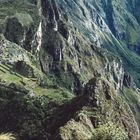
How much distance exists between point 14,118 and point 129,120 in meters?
30.2

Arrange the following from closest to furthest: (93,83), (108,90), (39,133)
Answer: (39,133) < (93,83) < (108,90)

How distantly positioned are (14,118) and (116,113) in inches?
1053

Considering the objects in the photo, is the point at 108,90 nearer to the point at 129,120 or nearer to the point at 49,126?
the point at 129,120

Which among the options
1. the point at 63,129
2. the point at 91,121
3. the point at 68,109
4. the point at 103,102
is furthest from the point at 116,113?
the point at 63,129

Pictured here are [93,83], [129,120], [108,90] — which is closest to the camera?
[129,120]

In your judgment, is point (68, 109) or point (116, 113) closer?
point (68, 109)

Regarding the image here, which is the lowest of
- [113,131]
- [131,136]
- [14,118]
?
[113,131]

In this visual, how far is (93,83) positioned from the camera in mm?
150000

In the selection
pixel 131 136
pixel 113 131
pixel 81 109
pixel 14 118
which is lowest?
pixel 113 131

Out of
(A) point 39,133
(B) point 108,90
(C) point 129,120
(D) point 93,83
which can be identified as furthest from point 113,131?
(B) point 108,90

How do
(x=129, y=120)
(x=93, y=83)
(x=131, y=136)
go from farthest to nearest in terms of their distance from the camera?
(x=93, y=83) < (x=129, y=120) < (x=131, y=136)

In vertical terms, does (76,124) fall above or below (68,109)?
below

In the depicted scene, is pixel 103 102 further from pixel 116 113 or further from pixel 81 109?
pixel 81 109

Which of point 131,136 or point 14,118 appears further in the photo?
point 14,118
